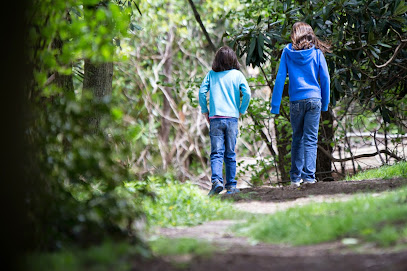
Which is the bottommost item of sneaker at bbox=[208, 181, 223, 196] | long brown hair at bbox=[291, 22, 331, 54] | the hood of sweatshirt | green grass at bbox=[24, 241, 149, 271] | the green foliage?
sneaker at bbox=[208, 181, 223, 196]

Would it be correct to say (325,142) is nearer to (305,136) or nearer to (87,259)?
(305,136)

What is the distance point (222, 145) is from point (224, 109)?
493 millimetres

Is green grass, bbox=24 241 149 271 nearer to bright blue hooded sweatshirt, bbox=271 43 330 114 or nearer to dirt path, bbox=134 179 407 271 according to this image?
dirt path, bbox=134 179 407 271

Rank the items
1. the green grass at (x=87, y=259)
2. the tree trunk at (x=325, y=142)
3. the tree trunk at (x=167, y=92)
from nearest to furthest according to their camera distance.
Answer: the green grass at (x=87, y=259), the tree trunk at (x=325, y=142), the tree trunk at (x=167, y=92)

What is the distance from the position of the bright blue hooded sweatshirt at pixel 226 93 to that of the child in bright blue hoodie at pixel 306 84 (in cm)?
47

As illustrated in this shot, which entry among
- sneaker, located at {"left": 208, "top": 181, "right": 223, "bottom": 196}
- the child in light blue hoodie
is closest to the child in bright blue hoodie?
the child in light blue hoodie

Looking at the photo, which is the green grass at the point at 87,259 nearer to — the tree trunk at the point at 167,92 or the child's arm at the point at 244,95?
the child's arm at the point at 244,95

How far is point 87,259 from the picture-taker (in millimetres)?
2914

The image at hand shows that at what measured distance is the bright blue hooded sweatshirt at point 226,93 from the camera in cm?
723

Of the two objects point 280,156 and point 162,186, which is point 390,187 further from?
point 280,156

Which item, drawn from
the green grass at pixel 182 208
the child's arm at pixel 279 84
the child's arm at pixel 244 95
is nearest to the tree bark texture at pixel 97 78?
the green grass at pixel 182 208

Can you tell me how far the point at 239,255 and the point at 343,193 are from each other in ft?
9.64

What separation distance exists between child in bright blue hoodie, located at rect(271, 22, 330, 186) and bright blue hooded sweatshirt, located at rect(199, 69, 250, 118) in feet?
1.54

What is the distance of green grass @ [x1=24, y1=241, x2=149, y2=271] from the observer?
8.89 ft
